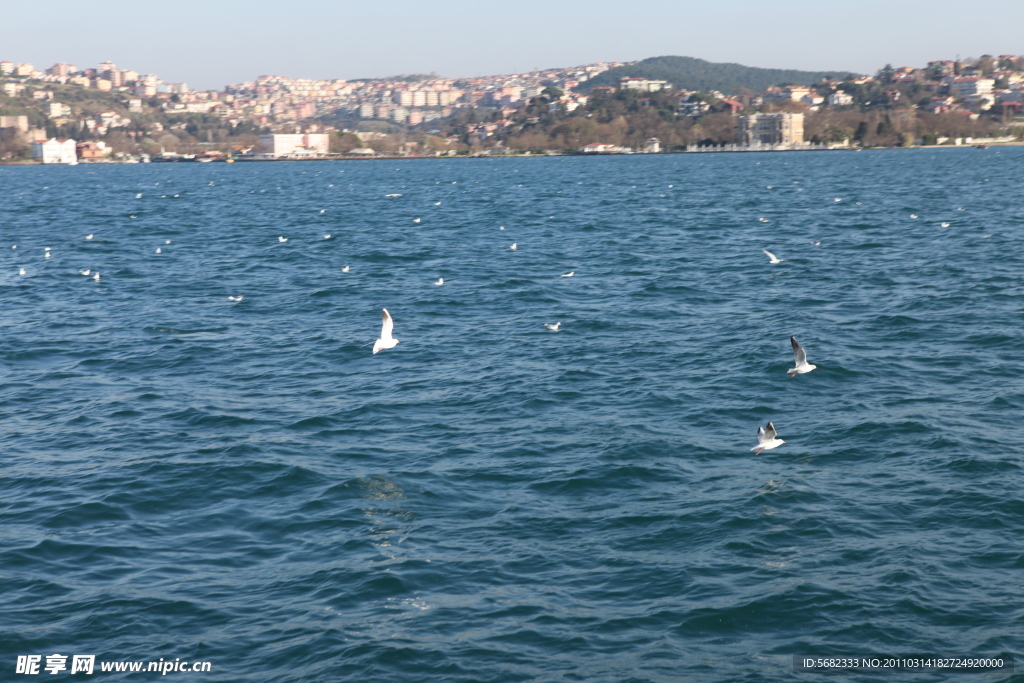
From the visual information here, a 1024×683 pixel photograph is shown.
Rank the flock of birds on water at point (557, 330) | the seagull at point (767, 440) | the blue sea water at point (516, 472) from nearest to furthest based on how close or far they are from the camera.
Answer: the blue sea water at point (516, 472) → the seagull at point (767, 440) → the flock of birds on water at point (557, 330)

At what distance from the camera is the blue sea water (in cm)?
1026

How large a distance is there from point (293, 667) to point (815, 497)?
302 inches

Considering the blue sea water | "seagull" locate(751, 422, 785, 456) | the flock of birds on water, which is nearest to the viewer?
the blue sea water

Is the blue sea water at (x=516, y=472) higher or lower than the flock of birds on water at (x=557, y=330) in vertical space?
lower

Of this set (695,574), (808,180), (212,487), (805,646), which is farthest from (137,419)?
Result: (808,180)

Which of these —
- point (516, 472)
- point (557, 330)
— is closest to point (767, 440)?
point (516, 472)

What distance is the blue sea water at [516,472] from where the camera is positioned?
10.3 meters

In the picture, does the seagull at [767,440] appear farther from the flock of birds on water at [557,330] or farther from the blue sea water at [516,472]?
the blue sea water at [516,472]

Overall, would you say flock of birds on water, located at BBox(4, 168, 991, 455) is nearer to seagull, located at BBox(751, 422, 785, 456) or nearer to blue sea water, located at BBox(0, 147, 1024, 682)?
seagull, located at BBox(751, 422, 785, 456)

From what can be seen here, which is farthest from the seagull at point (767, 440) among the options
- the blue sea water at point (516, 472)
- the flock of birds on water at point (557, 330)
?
the blue sea water at point (516, 472)

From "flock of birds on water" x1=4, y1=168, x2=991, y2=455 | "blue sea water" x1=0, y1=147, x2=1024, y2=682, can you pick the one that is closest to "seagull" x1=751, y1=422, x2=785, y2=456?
"flock of birds on water" x1=4, y1=168, x2=991, y2=455

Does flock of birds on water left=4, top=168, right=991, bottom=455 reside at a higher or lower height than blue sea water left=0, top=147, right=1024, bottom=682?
higher

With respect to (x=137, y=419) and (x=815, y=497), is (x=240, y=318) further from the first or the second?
(x=815, y=497)

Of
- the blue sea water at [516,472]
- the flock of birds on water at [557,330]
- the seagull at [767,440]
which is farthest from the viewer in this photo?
the flock of birds on water at [557,330]
